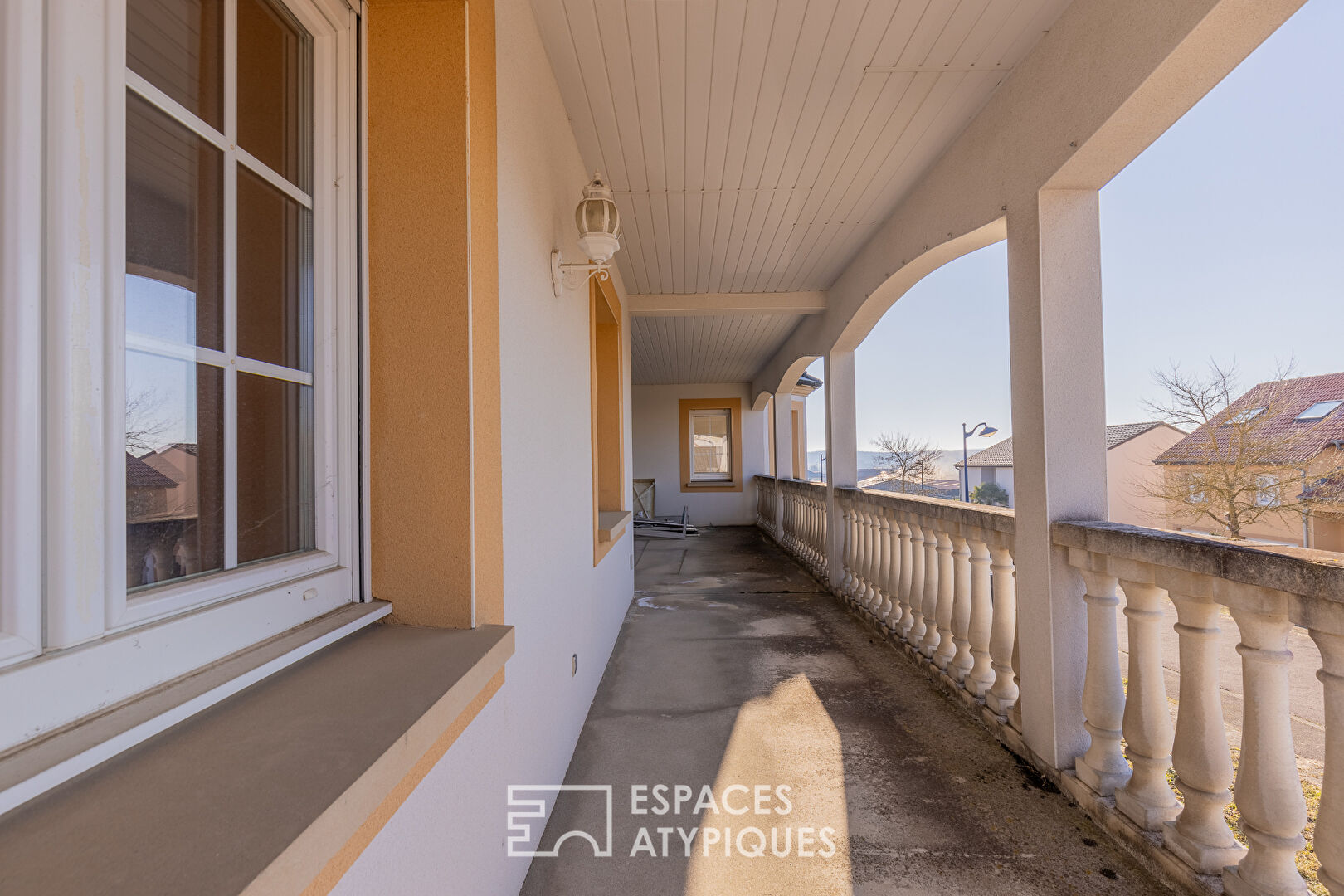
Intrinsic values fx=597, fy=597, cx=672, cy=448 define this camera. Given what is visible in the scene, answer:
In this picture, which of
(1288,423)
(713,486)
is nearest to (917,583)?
(1288,423)

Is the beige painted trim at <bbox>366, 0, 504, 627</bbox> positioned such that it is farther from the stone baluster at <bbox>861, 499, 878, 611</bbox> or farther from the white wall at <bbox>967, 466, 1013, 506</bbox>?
the white wall at <bbox>967, 466, 1013, 506</bbox>

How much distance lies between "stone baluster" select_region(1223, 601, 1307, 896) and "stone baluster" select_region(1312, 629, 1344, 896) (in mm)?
93

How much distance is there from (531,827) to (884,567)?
304cm

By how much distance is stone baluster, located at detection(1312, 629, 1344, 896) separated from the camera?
47.9 inches

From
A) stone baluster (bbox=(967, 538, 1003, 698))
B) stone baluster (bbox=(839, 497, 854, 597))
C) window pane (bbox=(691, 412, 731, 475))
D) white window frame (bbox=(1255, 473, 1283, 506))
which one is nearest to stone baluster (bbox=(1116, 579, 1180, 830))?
stone baluster (bbox=(967, 538, 1003, 698))

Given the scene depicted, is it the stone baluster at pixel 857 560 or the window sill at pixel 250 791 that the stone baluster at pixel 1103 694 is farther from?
the stone baluster at pixel 857 560

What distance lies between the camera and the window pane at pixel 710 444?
1212 cm

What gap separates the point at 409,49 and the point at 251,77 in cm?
44

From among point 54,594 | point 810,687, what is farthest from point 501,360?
point 810,687

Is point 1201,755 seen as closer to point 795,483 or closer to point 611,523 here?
point 611,523

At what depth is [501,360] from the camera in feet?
5.26

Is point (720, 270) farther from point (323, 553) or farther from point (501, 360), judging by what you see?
point (323, 553)

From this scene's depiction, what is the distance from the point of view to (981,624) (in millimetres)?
2816

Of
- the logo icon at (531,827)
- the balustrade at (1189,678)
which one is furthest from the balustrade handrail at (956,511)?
the logo icon at (531,827)
